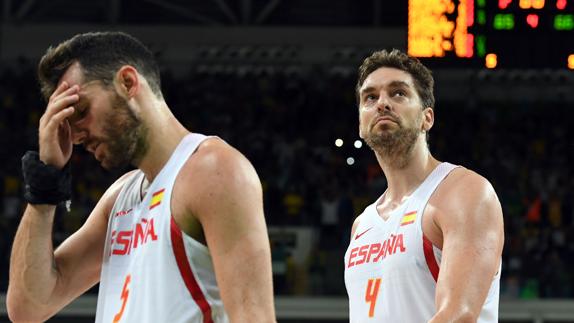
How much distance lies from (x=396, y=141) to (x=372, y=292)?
621 millimetres

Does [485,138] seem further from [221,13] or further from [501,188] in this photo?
[221,13]

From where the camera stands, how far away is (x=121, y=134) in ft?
8.35

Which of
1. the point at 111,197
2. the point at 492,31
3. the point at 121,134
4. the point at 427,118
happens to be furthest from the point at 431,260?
the point at 492,31

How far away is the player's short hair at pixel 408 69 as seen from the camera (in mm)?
4320

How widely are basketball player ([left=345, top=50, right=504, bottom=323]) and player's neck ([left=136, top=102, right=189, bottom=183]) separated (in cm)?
126

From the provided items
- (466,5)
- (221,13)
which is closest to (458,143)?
(221,13)

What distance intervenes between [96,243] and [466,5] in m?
5.04

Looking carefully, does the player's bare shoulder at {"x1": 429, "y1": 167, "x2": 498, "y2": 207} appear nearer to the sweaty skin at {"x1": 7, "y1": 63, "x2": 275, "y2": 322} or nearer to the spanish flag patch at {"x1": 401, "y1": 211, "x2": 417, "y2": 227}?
the spanish flag patch at {"x1": 401, "y1": 211, "x2": 417, "y2": 227}

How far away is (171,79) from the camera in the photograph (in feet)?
61.0

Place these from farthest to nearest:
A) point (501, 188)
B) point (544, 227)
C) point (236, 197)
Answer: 1. point (501, 188)
2. point (544, 227)
3. point (236, 197)

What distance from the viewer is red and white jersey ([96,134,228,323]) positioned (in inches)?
97.5

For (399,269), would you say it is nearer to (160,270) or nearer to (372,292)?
(372,292)

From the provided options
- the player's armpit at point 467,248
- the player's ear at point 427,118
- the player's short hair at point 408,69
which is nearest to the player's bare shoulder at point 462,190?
the player's armpit at point 467,248

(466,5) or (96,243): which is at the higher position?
(466,5)
